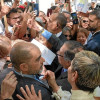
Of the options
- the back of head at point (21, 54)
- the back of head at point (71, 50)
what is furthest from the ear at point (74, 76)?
the back of head at point (71, 50)

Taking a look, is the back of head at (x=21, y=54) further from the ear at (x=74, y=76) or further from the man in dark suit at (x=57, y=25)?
the man in dark suit at (x=57, y=25)

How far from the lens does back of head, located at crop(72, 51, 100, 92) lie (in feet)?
3.49

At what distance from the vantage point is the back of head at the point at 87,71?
1.06 m

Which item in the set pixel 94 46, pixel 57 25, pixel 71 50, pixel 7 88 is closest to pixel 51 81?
pixel 7 88

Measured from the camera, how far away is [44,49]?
1.90 metres

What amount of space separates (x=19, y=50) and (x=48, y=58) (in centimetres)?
69

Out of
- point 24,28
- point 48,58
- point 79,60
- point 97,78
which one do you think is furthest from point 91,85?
point 24,28

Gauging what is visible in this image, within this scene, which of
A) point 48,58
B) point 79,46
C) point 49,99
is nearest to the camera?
point 49,99

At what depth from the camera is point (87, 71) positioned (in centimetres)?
107

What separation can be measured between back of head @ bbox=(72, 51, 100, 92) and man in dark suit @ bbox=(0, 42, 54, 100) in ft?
0.84

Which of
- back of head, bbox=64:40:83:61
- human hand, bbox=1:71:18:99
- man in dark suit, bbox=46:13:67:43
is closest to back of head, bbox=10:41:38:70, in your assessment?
human hand, bbox=1:71:18:99

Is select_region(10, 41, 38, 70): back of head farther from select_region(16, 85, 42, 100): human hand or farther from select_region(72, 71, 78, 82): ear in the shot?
select_region(72, 71, 78, 82): ear

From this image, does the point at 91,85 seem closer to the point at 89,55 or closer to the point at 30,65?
the point at 89,55

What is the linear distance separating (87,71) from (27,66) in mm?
435
